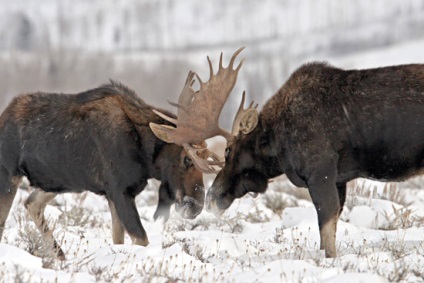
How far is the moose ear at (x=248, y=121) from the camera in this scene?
309 inches

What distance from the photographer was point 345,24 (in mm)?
94188

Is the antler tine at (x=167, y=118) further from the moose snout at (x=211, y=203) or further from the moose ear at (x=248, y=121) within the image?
the moose snout at (x=211, y=203)

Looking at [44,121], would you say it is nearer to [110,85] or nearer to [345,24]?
[110,85]

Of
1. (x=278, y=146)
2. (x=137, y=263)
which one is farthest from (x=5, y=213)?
(x=278, y=146)

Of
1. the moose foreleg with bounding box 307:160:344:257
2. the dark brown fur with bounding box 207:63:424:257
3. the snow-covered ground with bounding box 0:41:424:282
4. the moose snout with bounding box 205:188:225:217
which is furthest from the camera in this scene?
the moose snout with bounding box 205:188:225:217

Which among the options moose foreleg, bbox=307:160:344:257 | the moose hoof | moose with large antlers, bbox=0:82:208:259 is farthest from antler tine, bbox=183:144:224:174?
moose foreleg, bbox=307:160:344:257

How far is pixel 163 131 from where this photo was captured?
8.02 meters

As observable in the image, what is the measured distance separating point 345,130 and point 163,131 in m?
2.00

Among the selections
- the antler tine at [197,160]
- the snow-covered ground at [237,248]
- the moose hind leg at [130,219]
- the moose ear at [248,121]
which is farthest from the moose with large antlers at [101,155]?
the moose ear at [248,121]

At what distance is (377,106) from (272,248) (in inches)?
79.7

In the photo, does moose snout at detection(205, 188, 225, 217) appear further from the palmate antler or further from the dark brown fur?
the dark brown fur

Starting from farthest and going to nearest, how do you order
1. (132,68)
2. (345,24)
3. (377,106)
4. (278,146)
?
(345,24)
(132,68)
(278,146)
(377,106)

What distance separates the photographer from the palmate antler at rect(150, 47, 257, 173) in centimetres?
802

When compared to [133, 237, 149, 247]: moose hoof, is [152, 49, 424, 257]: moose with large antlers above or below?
above
